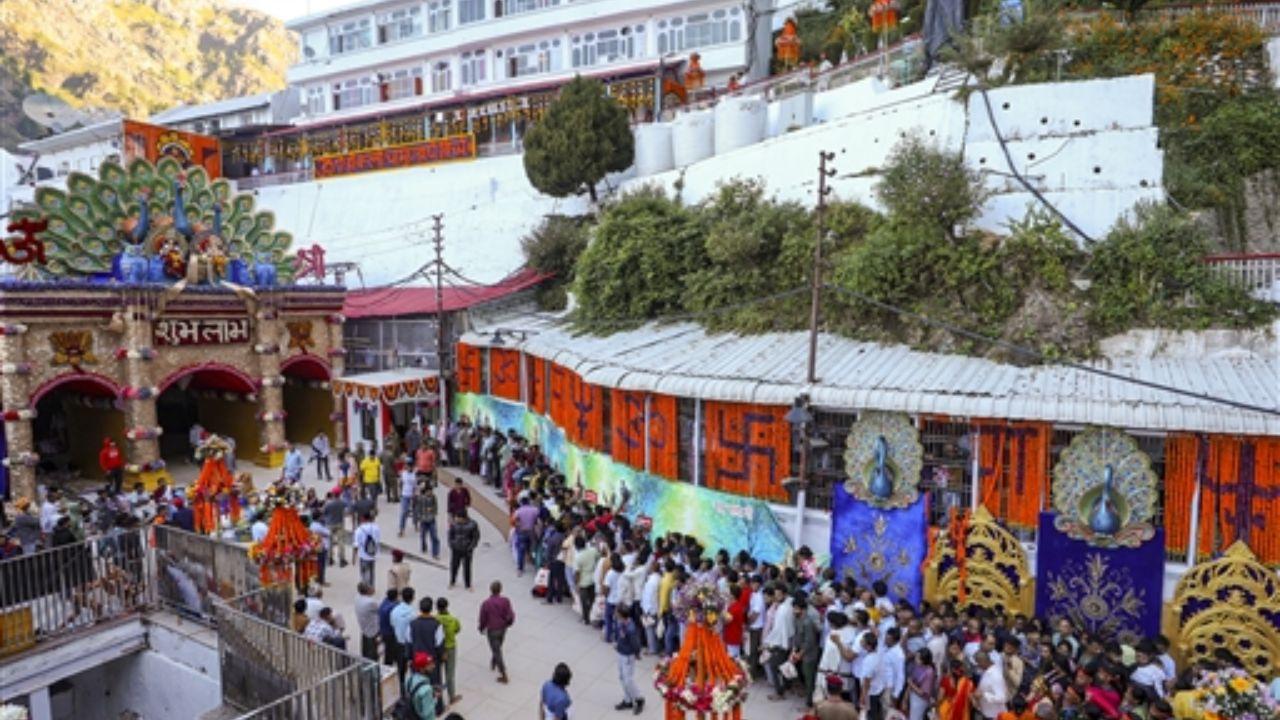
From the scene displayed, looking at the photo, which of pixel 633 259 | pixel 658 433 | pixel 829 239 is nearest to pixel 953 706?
pixel 658 433

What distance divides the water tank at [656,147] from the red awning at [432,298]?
5.16 metres

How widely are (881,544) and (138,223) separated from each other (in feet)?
67.3

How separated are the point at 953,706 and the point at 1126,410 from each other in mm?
4259

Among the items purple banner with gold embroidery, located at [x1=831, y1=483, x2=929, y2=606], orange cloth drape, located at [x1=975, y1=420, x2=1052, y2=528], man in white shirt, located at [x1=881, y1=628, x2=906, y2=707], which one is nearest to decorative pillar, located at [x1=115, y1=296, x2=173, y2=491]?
purple banner with gold embroidery, located at [x1=831, y1=483, x2=929, y2=606]

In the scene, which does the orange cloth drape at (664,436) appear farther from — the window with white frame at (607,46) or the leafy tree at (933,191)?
the window with white frame at (607,46)

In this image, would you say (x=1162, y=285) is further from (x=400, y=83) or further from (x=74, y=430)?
(x=400, y=83)

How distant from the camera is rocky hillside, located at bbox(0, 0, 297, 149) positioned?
84.2 meters

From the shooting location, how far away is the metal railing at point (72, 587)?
10688 millimetres

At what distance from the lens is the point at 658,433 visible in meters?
14.1

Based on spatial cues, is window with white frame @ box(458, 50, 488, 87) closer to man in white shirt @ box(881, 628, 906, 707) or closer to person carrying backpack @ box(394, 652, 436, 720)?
person carrying backpack @ box(394, 652, 436, 720)

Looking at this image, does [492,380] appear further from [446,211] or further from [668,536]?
[446,211]

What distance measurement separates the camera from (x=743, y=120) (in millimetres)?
22875


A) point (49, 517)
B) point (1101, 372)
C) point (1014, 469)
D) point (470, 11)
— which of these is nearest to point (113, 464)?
point (49, 517)

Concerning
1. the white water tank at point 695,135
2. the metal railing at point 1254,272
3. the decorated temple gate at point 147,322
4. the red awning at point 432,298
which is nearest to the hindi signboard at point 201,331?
the decorated temple gate at point 147,322
